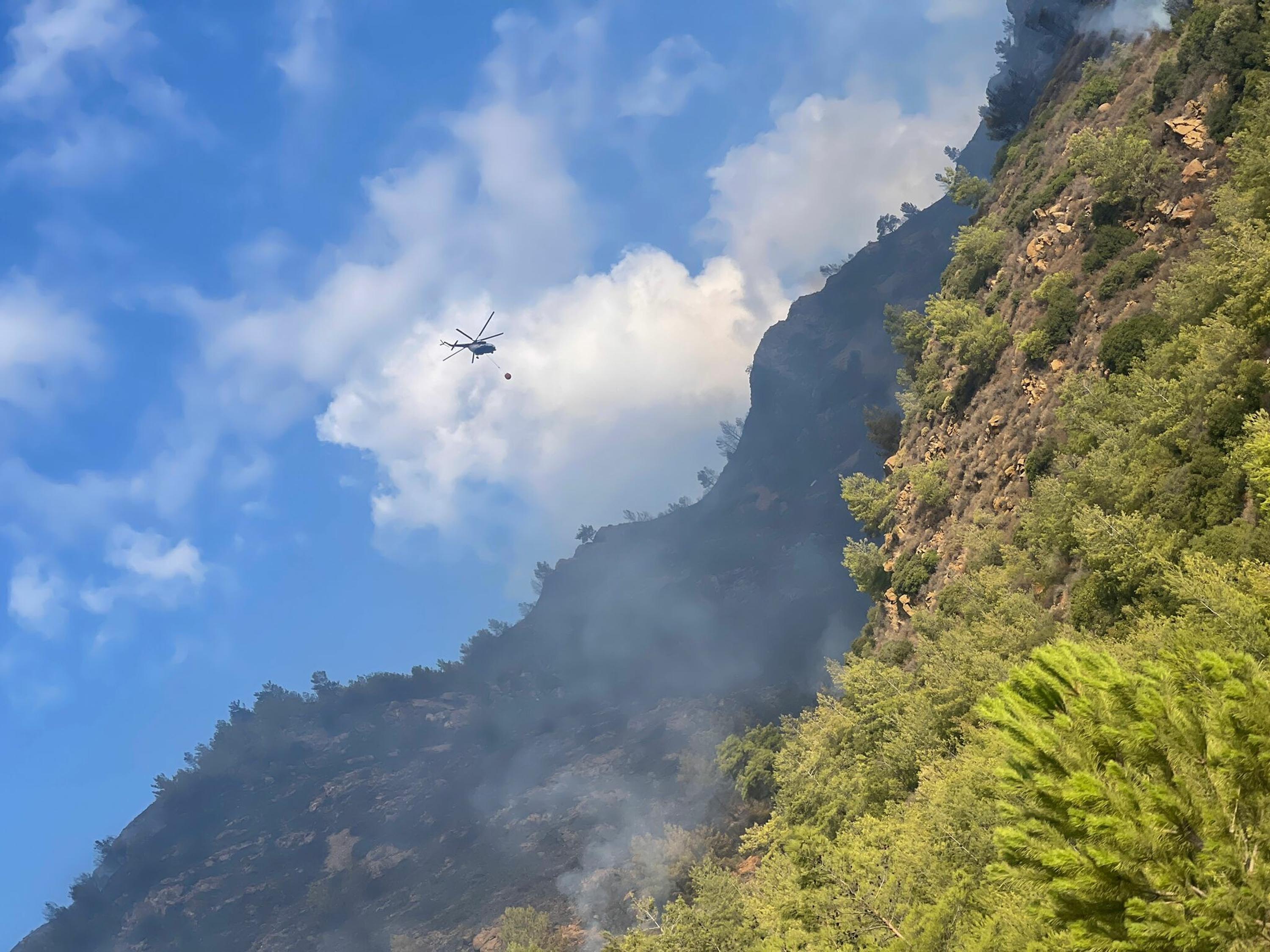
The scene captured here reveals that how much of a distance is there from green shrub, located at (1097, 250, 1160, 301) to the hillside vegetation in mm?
163

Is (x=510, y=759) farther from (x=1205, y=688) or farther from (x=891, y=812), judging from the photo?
(x=1205, y=688)

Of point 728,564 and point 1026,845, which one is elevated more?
point 728,564

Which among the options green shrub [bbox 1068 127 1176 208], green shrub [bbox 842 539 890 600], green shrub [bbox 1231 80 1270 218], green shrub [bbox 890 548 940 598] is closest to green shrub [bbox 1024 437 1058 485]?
green shrub [bbox 890 548 940 598]

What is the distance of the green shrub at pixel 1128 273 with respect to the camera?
36.7 m

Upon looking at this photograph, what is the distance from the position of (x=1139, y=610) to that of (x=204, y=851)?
192998 millimetres

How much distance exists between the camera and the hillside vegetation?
408 inches

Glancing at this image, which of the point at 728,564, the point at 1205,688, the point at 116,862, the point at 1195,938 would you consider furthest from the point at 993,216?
the point at 116,862

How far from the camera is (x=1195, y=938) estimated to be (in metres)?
9.47

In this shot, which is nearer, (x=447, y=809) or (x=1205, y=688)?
(x=1205, y=688)

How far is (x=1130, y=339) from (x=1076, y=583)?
13152 millimetres

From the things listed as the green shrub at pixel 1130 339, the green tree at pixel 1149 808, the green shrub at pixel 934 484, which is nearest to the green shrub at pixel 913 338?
the green shrub at pixel 934 484

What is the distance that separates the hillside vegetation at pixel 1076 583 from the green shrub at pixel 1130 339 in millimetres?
150

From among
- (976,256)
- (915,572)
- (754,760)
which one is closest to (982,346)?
(976,256)

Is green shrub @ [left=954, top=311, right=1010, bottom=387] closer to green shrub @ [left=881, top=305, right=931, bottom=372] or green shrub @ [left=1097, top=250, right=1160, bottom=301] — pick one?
green shrub @ [left=1097, top=250, right=1160, bottom=301]
